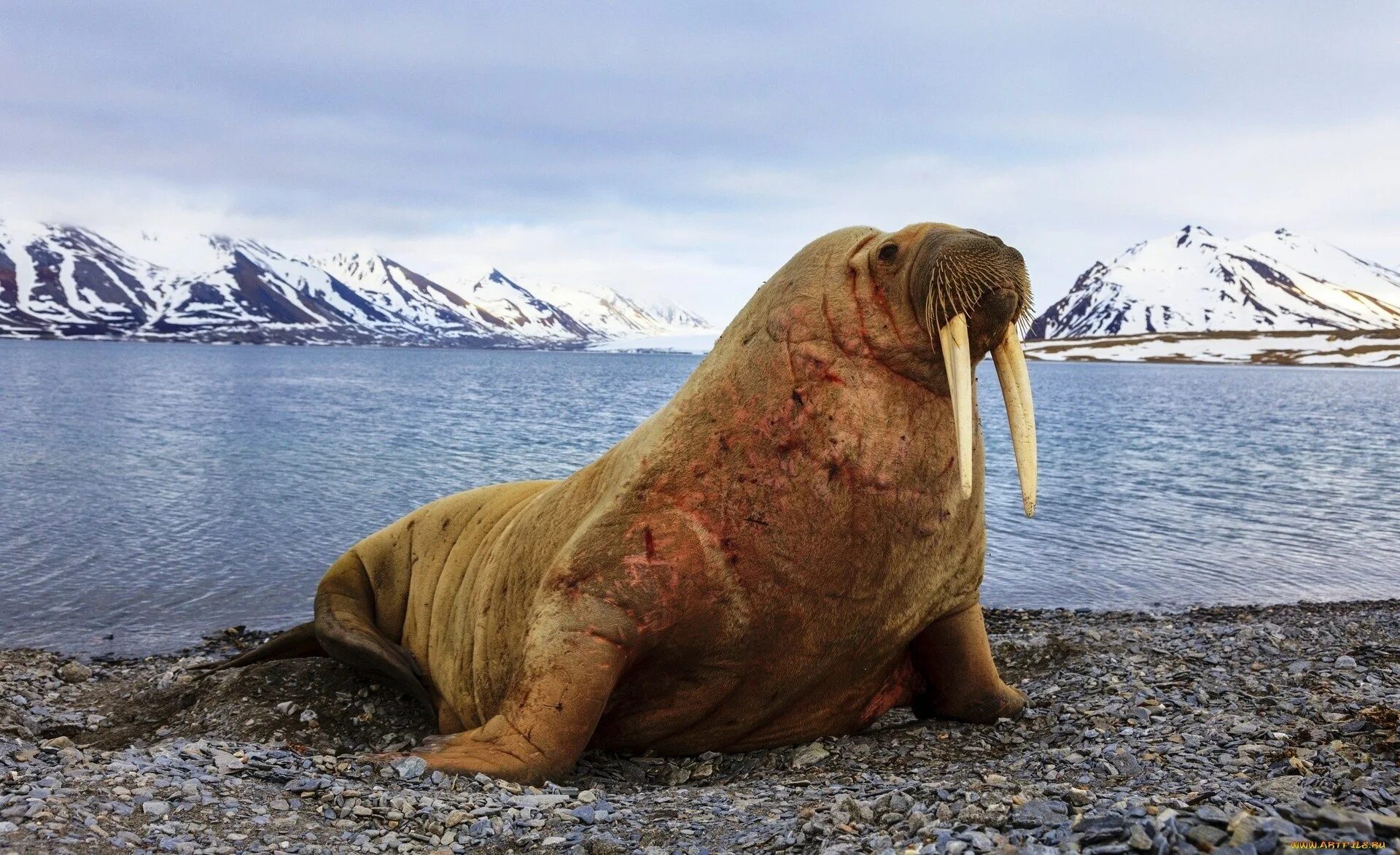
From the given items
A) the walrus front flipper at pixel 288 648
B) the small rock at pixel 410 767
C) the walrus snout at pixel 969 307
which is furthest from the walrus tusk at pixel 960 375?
the walrus front flipper at pixel 288 648

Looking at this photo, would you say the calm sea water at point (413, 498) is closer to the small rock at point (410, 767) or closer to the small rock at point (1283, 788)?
the small rock at point (410, 767)

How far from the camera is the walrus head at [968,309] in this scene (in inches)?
164

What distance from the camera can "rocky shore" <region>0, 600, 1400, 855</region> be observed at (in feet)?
10.6

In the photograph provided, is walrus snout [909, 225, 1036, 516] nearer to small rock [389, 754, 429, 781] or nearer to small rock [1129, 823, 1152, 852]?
small rock [1129, 823, 1152, 852]

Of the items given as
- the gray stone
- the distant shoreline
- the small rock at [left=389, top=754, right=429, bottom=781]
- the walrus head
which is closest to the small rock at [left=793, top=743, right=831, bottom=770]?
the walrus head

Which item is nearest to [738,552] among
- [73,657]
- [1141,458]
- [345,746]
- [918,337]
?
[918,337]

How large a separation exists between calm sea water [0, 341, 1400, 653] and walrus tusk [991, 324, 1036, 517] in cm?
833

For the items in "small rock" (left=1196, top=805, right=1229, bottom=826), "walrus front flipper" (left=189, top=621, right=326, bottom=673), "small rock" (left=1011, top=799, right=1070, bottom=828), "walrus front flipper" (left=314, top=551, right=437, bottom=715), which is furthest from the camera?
"walrus front flipper" (left=189, top=621, right=326, bottom=673)

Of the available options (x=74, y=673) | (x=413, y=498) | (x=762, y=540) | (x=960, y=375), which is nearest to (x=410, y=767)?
(x=762, y=540)

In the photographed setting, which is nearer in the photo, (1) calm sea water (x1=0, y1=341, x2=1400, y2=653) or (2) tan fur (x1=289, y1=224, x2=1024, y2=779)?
(2) tan fur (x1=289, y1=224, x2=1024, y2=779)

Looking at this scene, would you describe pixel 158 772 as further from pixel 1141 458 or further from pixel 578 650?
pixel 1141 458

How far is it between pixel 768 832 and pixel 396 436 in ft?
100

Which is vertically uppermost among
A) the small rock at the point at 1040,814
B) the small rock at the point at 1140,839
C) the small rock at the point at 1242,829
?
the small rock at the point at 1242,829

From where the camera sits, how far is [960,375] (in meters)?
4.14
